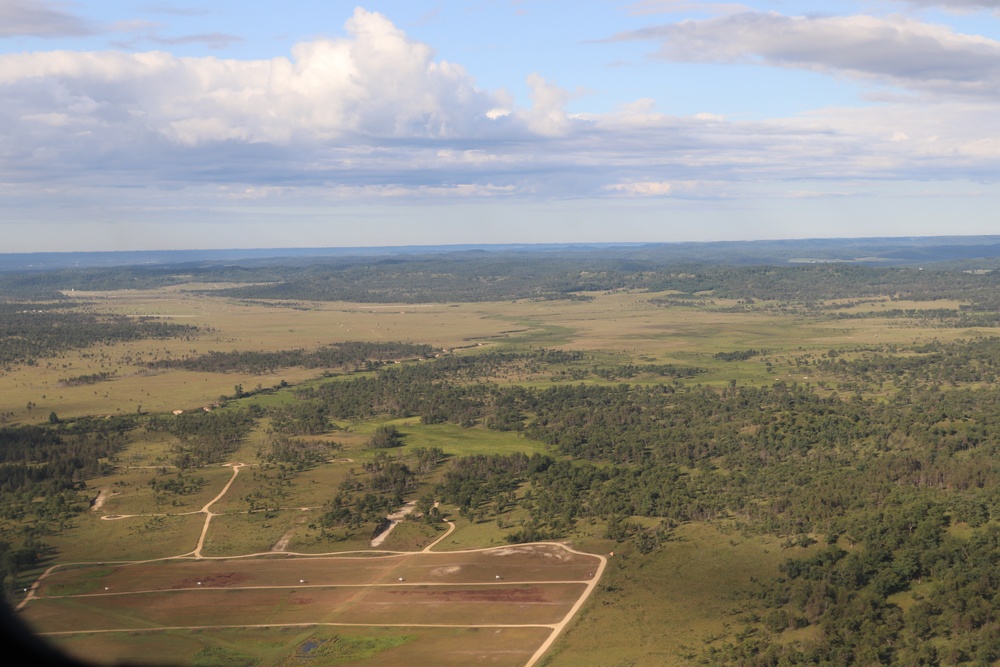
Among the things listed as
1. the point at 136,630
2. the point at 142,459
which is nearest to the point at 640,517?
the point at 136,630

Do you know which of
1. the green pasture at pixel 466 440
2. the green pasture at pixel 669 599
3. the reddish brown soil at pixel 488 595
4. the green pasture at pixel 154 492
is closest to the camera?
the green pasture at pixel 669 599

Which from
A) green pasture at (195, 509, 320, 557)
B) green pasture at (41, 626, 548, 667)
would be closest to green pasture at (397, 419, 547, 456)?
green pasture at (195, 509, 320, 557)

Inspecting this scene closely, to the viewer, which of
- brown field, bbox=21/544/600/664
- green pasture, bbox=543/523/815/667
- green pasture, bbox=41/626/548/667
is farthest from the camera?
brown field, bbox=21/544/600/664

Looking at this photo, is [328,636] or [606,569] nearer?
[328,636]

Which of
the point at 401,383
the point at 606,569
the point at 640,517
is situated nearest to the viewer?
the point at 606,569

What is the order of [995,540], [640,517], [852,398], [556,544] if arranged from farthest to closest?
[852,398], [640,517], [556,544], [995,540]

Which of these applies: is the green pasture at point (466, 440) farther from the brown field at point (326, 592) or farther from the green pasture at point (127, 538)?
the brown field at point (326, 592)

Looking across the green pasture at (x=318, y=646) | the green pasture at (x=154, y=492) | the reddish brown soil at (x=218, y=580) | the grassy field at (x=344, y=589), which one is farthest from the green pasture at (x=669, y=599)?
the green pasture at (x=154, y=492)

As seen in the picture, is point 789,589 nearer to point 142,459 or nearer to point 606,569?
point 606,569

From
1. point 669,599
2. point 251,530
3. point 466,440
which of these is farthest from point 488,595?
point 466,440

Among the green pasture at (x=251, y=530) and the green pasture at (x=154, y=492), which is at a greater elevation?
the green pasture at (x=154, y=492)

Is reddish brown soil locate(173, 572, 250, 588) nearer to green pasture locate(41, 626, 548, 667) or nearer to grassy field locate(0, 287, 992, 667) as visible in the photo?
grassy field locate(0, 287, 992, 667)
